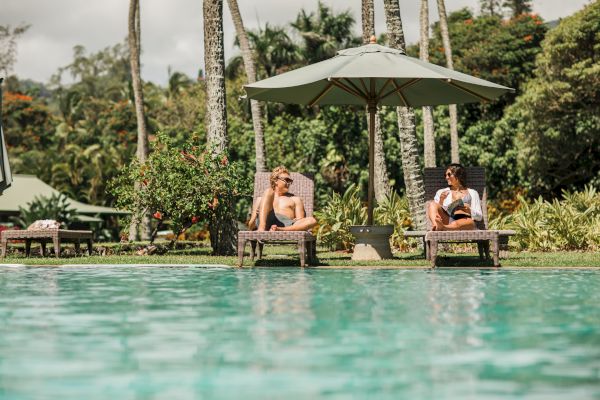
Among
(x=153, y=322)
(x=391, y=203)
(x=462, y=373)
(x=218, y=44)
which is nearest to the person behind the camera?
(x=462, y=373)

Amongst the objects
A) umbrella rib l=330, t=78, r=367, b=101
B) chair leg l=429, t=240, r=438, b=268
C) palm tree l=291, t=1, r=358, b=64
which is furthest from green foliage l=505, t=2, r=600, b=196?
palm tree l=291, t=1, r=358, b=64

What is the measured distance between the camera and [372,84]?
42.9 ft

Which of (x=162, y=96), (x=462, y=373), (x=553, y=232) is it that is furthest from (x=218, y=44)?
(x=162, y=96)

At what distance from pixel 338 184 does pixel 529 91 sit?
→ 6609mm

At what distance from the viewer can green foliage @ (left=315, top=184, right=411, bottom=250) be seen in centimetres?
1616

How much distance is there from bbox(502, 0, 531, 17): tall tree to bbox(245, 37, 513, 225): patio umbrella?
5067cm

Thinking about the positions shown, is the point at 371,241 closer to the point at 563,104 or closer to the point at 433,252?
the point at 433,252

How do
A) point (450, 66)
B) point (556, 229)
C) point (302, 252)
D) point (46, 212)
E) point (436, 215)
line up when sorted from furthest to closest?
point (450, 66) < point (46, 212) < point (556, 229) < point (436, 215) < point (302, 252)

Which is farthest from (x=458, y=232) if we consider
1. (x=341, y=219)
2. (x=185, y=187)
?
(x=341, y=219)

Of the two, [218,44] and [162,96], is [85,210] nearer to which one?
[218,44]

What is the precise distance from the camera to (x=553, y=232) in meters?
15.3

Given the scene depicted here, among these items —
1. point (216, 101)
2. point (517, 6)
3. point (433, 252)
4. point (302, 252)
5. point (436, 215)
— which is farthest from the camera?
point (517, 6)

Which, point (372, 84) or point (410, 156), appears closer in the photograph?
point (372, 84)

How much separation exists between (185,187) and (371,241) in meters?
3.55
